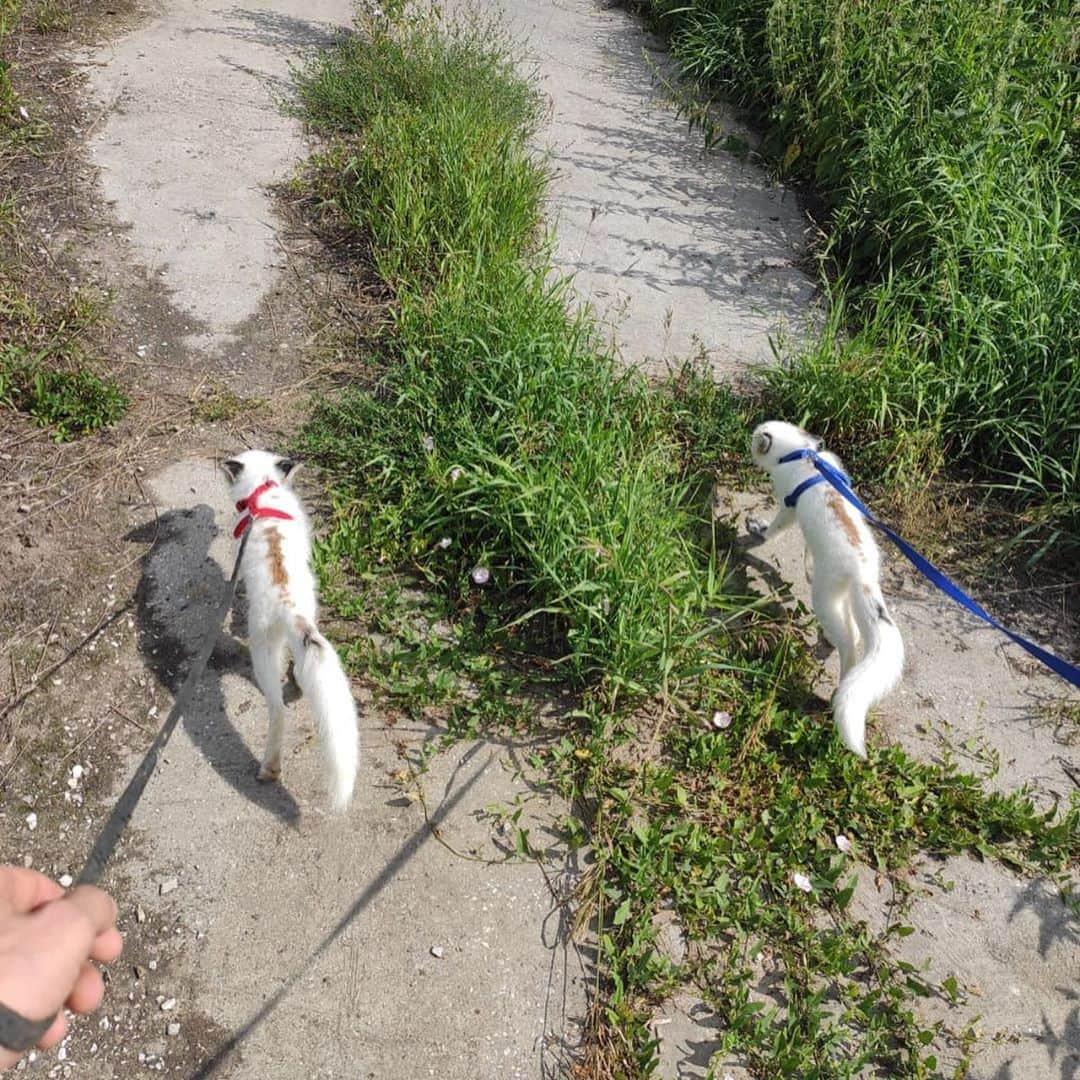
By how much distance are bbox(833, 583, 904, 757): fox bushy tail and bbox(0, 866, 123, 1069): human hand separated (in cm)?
222

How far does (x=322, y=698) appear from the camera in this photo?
2.37 metres

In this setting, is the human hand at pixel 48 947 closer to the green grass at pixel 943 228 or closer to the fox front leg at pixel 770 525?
the fox front leg at pixel 770 525

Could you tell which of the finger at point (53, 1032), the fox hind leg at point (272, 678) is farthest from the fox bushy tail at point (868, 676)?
the finger at point (53, 1032)

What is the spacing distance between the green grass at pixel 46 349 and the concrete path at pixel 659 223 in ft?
8.89

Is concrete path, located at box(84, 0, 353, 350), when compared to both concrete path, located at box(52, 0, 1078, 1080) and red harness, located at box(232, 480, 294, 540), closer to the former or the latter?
concrete path, located at box(52, 0, 1078, 1080)

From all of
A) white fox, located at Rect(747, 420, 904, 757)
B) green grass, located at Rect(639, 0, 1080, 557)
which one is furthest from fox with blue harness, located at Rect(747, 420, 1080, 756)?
green grass, located at Rect(639, 0, 1080, 557)

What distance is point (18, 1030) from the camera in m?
0.90

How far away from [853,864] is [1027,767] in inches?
37.5

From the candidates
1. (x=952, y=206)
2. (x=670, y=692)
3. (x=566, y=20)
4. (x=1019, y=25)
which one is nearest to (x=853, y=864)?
(x=670, y=692)

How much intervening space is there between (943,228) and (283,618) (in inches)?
168

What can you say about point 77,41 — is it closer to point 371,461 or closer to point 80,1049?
point 371,461

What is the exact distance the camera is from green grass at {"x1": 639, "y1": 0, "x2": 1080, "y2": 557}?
4289 mm

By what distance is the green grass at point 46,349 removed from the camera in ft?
12.8

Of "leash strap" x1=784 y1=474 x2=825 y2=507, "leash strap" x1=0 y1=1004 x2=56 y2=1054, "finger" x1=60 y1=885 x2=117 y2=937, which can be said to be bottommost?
"leash strap" x1=784 y1=474 x2=825 y2=507
